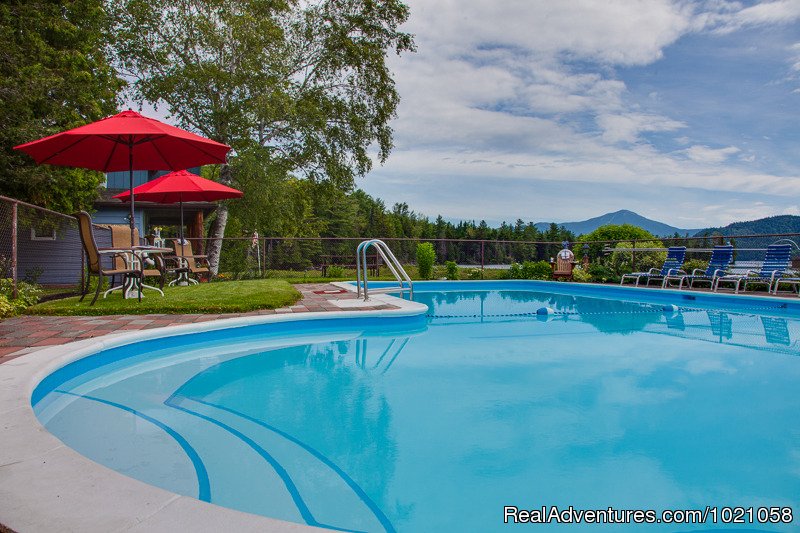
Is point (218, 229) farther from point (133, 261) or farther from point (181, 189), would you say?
point (133, 261)

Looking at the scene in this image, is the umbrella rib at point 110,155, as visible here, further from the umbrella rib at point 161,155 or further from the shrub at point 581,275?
the shrub at point 581,275

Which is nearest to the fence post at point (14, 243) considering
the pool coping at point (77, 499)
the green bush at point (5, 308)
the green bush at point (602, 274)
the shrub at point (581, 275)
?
the green bush at point (5, 308)

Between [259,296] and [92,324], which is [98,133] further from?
[259,296]

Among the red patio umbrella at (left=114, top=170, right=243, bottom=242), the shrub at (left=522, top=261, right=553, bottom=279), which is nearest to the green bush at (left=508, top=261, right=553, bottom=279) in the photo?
the shrub at (left=522, top=261, right=553, bottom=279)

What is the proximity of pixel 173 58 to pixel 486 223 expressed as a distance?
30.2 meters

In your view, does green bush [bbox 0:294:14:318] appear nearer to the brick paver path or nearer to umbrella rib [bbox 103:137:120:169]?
the brick paver path

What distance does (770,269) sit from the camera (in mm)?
8758

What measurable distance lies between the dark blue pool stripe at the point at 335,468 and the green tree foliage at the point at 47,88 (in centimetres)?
826

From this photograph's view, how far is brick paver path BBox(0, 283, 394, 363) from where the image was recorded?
3870mm

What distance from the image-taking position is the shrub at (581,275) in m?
11.9

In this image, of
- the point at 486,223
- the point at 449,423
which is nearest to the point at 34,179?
the point at 449,423

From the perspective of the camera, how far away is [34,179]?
344 inches

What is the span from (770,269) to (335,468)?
9561 mm

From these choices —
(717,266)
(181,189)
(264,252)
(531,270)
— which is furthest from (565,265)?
(181,189)
